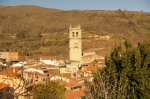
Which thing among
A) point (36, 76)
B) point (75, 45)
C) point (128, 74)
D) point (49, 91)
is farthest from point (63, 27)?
point (128, 74)

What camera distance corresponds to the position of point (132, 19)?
72.8 metres

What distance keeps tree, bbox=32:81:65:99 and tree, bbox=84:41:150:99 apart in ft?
13.9

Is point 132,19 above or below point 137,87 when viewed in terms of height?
above

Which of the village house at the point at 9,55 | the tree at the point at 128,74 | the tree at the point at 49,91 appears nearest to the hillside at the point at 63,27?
the village house at the point at 9,55

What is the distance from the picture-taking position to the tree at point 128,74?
7391mm

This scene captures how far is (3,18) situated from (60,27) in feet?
47.5

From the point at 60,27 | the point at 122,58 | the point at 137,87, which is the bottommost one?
the point at 137,87

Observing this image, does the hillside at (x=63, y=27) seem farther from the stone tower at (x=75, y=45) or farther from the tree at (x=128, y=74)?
the tree at (x=128, y=74)

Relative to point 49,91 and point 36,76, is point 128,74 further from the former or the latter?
point 36,76

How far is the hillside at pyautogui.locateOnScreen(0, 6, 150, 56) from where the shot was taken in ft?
155

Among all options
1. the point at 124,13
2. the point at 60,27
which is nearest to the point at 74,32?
the point at 60,27

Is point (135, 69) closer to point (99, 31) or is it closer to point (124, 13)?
point (99, 31)

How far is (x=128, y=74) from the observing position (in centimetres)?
786

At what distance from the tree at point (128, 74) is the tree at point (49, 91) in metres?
4.25
